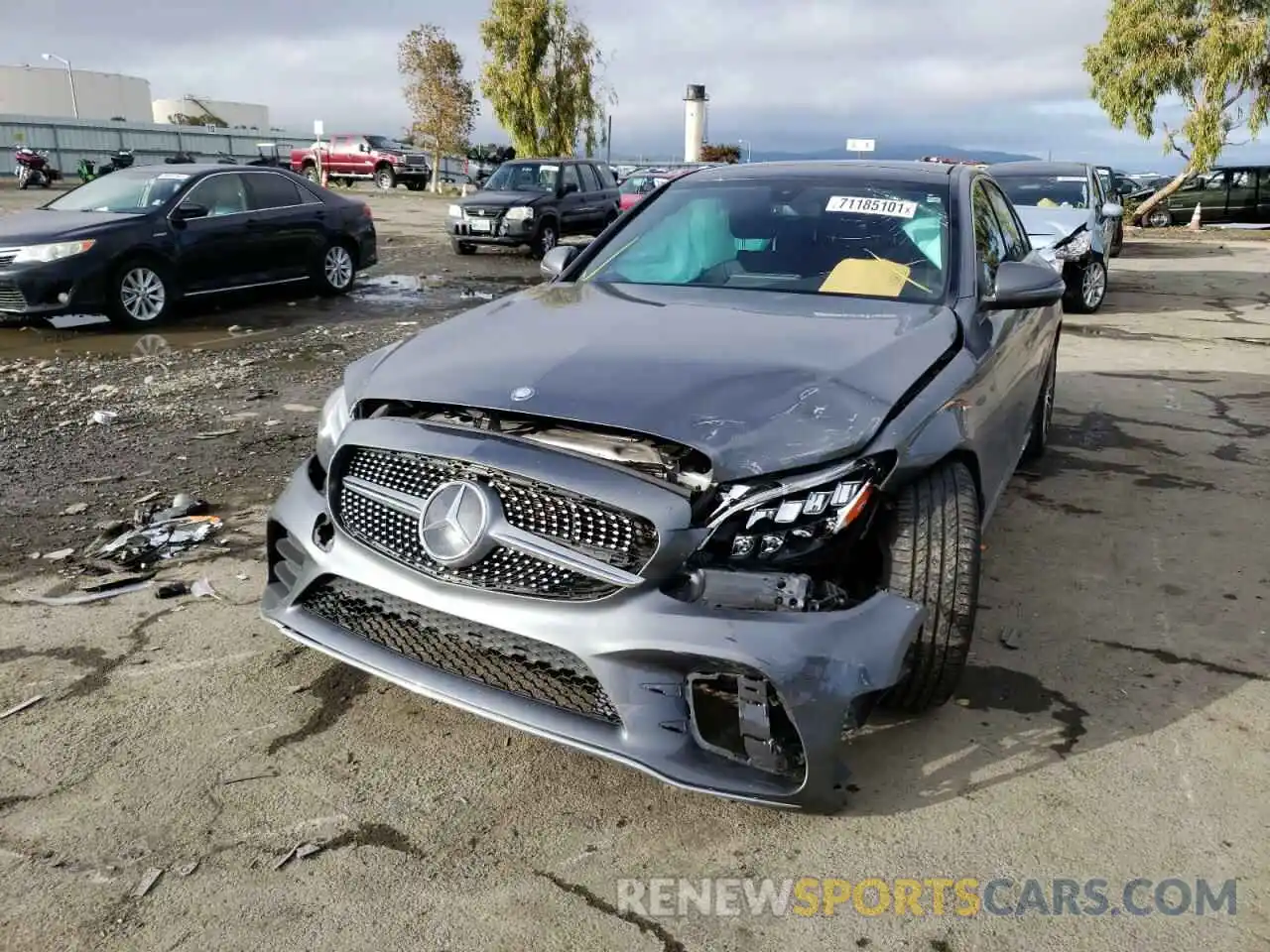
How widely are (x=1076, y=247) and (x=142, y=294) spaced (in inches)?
382

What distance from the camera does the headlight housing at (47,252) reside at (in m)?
9.13

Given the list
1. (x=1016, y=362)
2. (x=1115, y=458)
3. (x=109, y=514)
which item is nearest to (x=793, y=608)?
(x=1016, y=362)

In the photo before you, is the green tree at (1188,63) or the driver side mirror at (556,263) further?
the green tree at (1188,63)

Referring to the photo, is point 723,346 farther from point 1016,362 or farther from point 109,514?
point 109,514

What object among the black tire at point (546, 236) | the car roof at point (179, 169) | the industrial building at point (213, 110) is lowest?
the black tire at point (546, 236)

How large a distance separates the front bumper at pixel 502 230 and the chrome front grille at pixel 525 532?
45.9 ft

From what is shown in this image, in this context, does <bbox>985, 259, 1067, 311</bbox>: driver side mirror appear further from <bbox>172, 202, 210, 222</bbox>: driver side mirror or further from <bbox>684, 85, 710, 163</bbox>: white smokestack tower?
<bbox>684, 85, 710, 163</bbox>: white smokestack tower

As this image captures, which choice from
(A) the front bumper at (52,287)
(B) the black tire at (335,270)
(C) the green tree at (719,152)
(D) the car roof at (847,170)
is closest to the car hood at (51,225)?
(A) the front bumper at (52,287)

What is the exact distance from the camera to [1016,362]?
167 inches

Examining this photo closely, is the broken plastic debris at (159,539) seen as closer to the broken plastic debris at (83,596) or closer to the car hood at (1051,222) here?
the broken plastic debris at (83,596)

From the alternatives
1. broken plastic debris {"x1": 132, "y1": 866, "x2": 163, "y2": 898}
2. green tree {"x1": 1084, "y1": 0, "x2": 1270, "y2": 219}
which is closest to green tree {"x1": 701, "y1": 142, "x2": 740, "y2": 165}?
green tree {"x1": 1084, "y1": 0, "x2": 1270, "y2": 219}

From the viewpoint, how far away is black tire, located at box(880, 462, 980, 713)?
2766 millimetres

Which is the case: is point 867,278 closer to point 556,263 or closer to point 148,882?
point 556,263

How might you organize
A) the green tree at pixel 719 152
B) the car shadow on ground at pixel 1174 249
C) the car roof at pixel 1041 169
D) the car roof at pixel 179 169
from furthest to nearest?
the green tree at pixel 719 152 < the car shadow on ground at pixel 1174 249 < the car roof at pixel 1041 169 < the car roof at pixel 179 169
